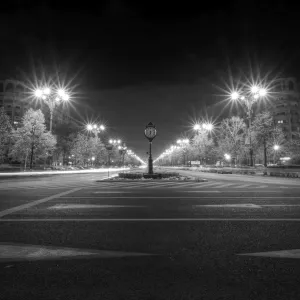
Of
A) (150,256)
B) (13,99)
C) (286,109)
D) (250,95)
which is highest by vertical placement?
(13,99)

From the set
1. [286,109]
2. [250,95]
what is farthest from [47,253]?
[286,109]

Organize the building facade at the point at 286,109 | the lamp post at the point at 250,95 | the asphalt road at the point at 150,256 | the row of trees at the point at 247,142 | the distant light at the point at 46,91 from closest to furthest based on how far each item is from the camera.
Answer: the asphalt road at the point at 150,256, the lamp post at the point at 250,95, the distant light at the point at 46,91, the row of trees at the point at 247,142, the building facade at the point at 286,109

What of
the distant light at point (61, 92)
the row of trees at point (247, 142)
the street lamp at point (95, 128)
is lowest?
the row of trees at point (247, 142)

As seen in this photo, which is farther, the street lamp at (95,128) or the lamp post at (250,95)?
the street lamp at (95,128)

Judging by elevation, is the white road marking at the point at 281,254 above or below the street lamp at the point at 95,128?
below

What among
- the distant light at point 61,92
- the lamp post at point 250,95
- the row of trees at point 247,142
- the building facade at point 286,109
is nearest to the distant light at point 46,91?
the distant light at point 61,92

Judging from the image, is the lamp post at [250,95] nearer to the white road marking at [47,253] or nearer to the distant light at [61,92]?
the distant light at [61,92]

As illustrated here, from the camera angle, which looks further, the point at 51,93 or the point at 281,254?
the point at 51,93

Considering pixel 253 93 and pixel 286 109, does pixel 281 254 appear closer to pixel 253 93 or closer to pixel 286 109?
pixel 253 93

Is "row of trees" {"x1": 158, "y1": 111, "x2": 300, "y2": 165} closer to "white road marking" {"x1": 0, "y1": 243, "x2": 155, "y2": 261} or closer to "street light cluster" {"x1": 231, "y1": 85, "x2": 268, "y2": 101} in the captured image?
"street light cluster" {"x1": 231, "y1": 85, "x2": 268, "y2": 101}

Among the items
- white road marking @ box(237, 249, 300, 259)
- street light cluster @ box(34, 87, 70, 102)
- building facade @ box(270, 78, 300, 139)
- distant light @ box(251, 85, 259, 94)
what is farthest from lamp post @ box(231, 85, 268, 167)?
building facade @ box(270, 78, 300, 139)

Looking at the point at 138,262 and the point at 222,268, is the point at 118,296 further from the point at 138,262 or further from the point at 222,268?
the point at 222,268

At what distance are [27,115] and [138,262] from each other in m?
52.0

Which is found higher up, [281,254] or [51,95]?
[51,95]
